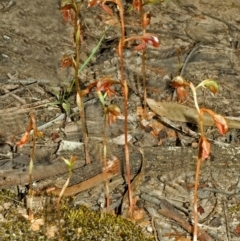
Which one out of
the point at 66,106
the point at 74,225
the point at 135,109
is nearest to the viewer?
the point at 74,225

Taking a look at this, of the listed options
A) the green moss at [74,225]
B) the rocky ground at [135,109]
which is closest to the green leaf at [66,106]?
the rocky ground at [135,109]

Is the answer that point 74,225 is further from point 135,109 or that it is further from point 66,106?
point 135,109

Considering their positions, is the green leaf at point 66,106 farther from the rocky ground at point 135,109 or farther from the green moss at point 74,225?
the green moss at point 74,225

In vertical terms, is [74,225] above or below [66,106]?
below

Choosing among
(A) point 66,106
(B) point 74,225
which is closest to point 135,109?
(A) point 66,106

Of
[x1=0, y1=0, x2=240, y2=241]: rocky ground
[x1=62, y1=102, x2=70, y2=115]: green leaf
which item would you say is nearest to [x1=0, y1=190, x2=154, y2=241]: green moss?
[x1=0, y1=0, x2=240, y2=241]: rocky ground

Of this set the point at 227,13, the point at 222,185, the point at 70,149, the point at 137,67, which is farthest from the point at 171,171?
the point at 227,13
